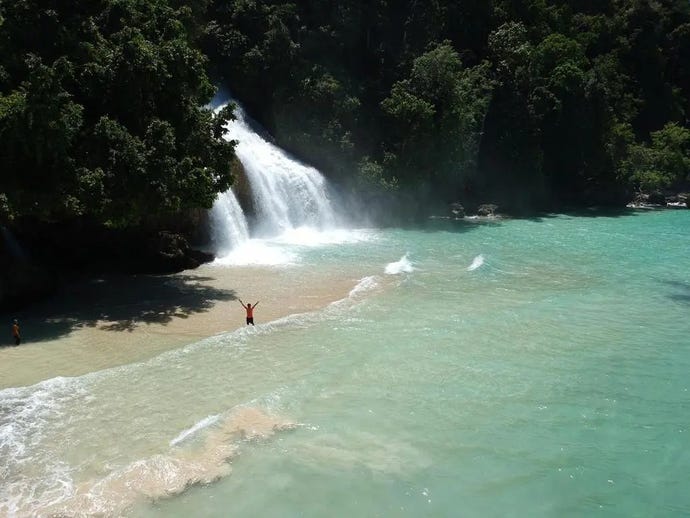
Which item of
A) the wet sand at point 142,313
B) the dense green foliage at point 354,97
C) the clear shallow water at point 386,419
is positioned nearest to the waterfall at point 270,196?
the dense green foliage at point 354,97

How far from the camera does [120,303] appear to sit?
2044 cm

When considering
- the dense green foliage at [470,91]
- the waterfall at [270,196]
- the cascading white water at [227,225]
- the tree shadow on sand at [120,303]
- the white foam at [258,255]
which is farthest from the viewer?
the dense green foliage at [470,91]

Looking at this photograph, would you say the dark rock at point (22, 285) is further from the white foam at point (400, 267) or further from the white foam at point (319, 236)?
the white foam at point (319, 236)

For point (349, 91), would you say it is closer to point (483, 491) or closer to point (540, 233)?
point (540, 233)

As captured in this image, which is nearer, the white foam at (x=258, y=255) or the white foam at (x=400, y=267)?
the white foam at (x=400, y=267)

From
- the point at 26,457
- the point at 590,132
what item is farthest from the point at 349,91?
the point at 26,457

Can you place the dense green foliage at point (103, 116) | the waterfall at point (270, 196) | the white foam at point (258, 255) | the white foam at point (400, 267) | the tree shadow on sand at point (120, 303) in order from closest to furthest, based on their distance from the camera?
1. the dense green foliage at point (103, 116)
2. the tree shadow on sand at point (120, 303)
3. the white foam at point (400, 267)
4. the white foam at point (258, 255)
5. the waterfall at point (270, 196)

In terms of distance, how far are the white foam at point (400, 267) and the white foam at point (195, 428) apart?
42.7 ft

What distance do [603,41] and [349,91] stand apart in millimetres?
27848

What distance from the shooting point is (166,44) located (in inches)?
787

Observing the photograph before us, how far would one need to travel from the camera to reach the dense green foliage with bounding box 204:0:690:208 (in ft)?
120

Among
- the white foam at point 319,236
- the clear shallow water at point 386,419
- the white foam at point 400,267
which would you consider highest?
the white foam at point 319,236

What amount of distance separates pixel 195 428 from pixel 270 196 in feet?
67.5

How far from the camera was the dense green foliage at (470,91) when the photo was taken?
120 ft
